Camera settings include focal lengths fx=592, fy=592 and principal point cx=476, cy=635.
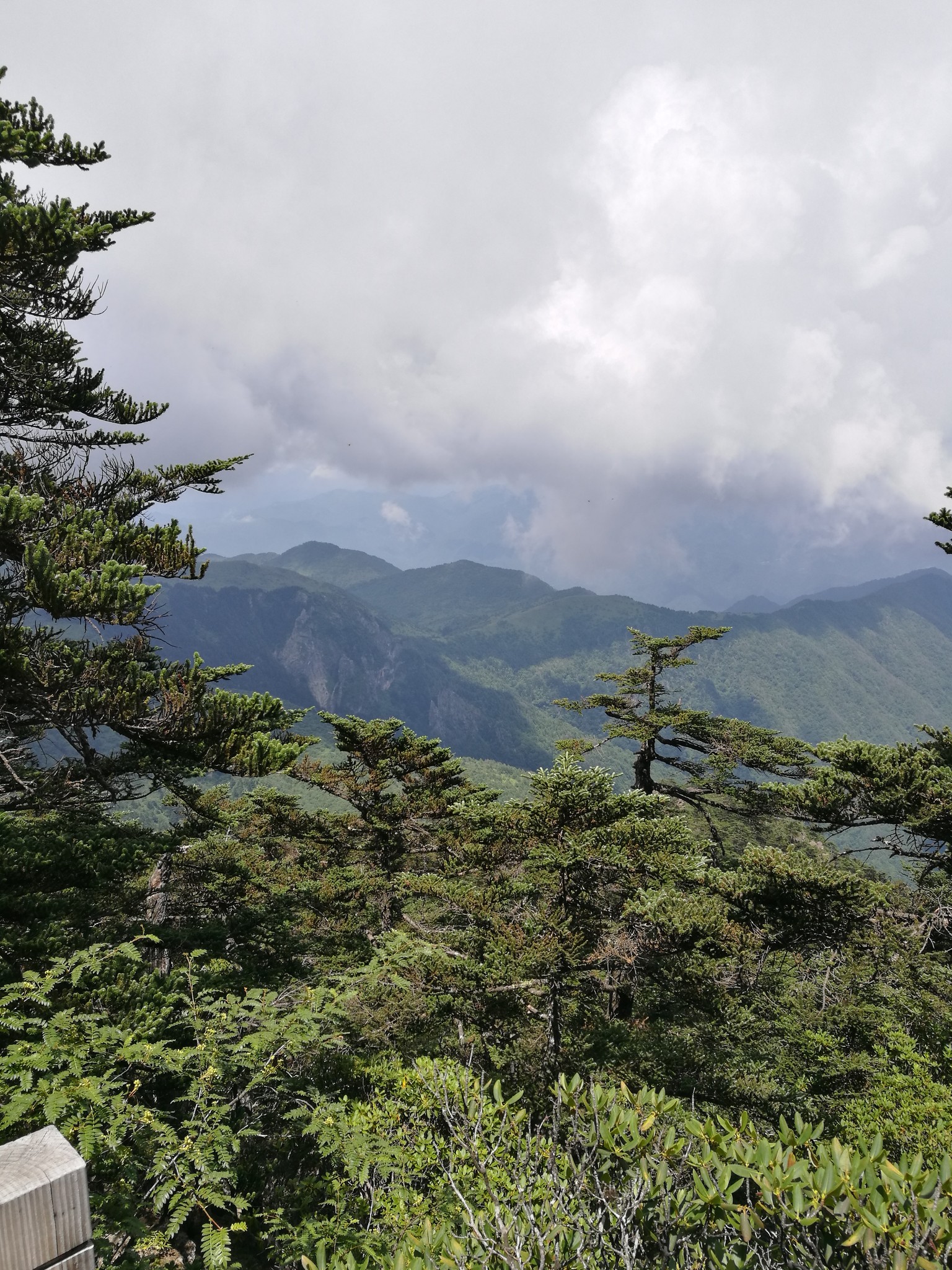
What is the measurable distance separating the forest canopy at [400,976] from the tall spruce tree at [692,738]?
197 millimetres

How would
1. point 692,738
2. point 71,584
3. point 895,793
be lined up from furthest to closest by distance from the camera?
point 692,738
point 895,793
point 71,584

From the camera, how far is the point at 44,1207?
137 centimetres

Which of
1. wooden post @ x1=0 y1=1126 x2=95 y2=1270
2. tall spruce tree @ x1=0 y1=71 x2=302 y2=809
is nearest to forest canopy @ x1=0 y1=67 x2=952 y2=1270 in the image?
tall spruce tree @ x1=0 y1=71 x2=302 y2=809

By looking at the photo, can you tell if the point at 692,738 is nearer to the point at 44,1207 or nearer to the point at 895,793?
the point at 895,793

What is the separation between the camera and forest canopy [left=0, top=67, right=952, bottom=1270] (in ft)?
10.8

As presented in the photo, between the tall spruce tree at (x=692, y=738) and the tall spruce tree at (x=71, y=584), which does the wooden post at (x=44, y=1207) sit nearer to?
the tall spruce tree at (x=71, y=584)

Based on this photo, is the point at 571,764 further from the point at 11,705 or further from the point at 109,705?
the point at 11,705

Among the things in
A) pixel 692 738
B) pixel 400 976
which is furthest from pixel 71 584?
pixel 692 738

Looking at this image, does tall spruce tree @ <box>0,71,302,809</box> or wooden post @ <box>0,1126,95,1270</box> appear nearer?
Answer: wooden post @ <box>0,1126,95,1270</box>

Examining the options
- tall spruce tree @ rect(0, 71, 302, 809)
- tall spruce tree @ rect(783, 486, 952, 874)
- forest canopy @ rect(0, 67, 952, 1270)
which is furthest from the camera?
tall spruce tree @ rect(783, 486, 952, 874)

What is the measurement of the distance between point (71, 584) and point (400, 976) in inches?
204

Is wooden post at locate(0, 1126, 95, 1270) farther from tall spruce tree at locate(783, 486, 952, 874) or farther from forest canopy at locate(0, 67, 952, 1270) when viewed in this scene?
tall spruce tree at locate(783, 486, 952, 874)

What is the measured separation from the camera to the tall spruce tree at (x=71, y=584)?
20.6 ft

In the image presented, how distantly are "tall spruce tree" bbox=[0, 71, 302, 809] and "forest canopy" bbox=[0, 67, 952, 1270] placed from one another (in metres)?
0.05
